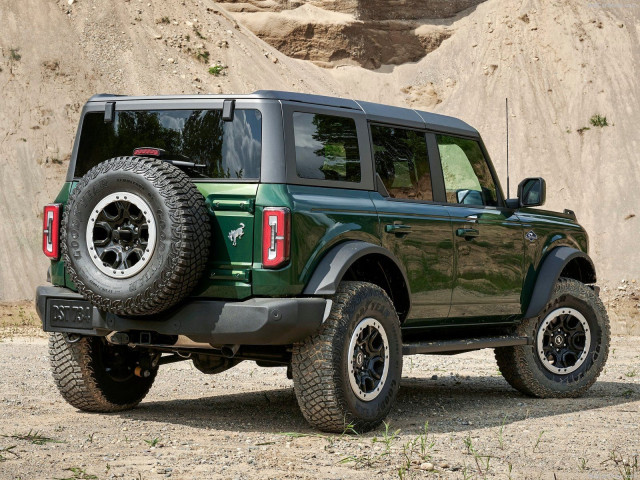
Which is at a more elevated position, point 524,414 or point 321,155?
point 321,155

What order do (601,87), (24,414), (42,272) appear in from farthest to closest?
(601,87) < (42,272) < (24,414)

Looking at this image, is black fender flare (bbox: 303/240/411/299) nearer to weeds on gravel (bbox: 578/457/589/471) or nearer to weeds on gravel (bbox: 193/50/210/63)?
weeds on gravel (bbox: 578/457/589/471)

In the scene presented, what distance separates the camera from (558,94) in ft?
139

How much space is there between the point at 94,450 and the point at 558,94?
1512 inches

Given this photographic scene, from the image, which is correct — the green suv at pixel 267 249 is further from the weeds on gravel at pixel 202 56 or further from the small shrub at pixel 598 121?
the small shrub at pixel 598 121

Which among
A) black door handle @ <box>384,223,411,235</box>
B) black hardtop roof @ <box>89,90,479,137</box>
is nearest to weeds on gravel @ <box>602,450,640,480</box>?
black door handle @ <box>384,223,411,235</box>

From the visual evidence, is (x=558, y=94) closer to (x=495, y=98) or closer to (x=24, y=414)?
(x=495, y=98)

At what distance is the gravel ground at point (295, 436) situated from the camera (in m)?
5.64

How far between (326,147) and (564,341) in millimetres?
3443

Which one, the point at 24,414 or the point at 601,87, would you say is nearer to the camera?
the point at 24,414

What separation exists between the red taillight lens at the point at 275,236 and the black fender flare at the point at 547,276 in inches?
128

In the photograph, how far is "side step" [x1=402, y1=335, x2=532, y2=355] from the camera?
7.41 m

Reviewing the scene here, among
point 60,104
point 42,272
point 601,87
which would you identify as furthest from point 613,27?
point 42,272

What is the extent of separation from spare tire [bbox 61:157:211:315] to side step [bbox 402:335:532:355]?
1.79 meters
